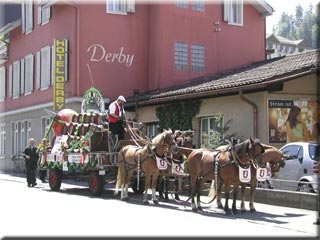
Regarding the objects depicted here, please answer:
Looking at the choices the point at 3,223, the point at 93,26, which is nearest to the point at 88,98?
the point at 93,26

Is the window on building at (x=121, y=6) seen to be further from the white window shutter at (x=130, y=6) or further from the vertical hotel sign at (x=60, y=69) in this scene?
the vertical hotel sign at (x=60, y=69)

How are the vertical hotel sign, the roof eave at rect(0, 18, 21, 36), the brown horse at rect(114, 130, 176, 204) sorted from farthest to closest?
the roof eave at rect(0, 18, 21, 36) → the vertical hotel sign → the brown horse at rect(114, 130, 176, 204)

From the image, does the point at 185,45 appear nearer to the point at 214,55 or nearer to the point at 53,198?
the point at 214,55

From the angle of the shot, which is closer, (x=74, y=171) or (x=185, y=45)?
(x=74, y=171)

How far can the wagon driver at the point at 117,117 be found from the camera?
17.5 metres

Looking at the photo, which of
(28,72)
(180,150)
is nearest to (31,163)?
(180,150)

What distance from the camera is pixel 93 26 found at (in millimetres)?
27938

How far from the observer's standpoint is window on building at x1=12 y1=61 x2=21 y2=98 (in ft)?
120

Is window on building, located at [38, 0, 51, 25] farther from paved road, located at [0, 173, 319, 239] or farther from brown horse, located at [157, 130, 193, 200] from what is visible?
brown horse, located at [157, 130, 193, 200]

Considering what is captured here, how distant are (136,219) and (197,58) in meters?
18.6

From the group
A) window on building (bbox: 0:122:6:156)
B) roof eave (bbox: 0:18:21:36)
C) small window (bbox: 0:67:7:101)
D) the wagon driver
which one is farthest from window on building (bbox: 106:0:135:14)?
window on building (bbox: 0:122:6:156)

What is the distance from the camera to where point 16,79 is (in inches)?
1476

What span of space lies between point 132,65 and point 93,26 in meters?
2.89

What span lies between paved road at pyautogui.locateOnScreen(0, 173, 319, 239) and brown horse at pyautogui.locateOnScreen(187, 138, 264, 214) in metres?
0.64
